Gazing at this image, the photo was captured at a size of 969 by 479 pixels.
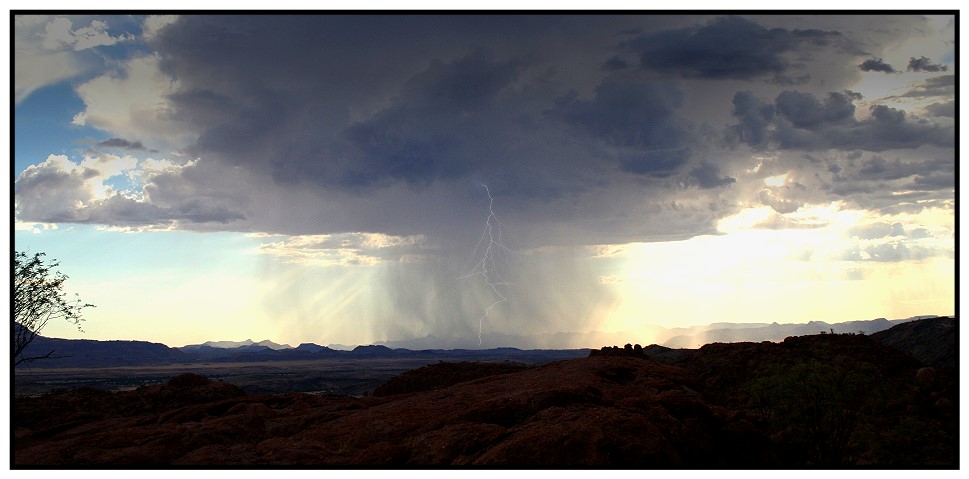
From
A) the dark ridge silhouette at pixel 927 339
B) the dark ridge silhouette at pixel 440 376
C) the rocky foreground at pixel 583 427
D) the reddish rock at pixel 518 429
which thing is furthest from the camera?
the dark ridge silhouette at pixel 440 376

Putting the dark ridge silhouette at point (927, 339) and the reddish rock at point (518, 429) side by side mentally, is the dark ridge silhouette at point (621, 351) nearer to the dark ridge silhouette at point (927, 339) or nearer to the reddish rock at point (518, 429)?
the reddish rock at point (518, 429)

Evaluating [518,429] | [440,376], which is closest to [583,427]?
[518,429]

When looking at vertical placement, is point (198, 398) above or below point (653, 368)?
below

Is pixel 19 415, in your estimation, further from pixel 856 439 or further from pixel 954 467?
pixel 954 467

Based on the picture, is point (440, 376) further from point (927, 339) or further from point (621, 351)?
point (927, 339)

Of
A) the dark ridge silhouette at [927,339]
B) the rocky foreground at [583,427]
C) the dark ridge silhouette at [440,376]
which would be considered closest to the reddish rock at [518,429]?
the rocky foreground at [583,427]

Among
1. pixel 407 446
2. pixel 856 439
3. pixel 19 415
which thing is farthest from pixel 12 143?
pixel 856 439

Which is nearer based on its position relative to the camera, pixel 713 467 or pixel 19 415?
pixel 713 467
